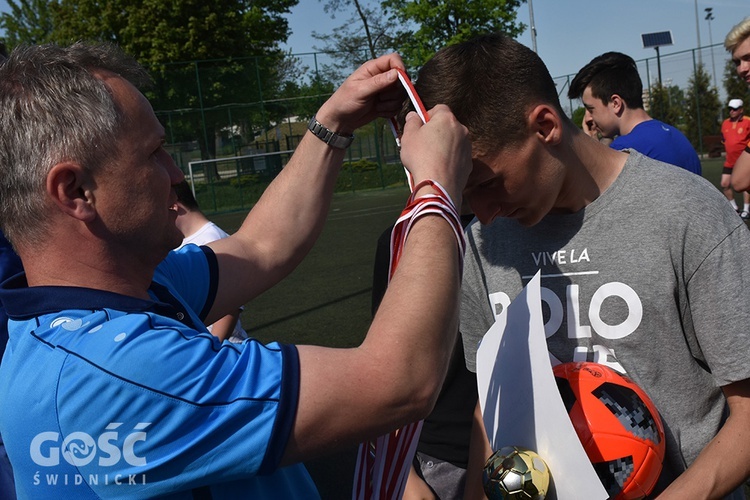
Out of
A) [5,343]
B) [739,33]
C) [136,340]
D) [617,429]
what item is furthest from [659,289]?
[739,33]

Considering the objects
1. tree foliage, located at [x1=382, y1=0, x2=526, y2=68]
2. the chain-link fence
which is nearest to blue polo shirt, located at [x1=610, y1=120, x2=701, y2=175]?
the chain-link fence

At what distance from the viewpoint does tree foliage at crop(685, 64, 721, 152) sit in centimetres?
2673

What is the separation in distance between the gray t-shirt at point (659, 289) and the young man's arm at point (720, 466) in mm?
106

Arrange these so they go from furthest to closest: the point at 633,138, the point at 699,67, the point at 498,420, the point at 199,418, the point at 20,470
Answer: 1. the point at 699,67
2. the point at 633,138
3. the point at 498,420
4. the point at 20,470
5. the point at 199,418

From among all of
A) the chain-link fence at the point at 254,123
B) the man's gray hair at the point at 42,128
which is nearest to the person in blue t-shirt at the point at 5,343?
the man's gray hair at the point at 42,128

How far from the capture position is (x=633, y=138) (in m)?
5.12

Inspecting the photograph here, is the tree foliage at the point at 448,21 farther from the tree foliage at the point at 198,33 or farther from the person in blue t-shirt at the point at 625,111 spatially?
the person in blue t-shirt at the point at 625,111

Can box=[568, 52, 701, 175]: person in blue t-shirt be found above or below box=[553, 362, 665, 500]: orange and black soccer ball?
above

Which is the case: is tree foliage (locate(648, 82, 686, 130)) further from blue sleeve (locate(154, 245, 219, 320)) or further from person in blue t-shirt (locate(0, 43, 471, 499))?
person in blue t-shirt (locate(0, 43, 471, 499))

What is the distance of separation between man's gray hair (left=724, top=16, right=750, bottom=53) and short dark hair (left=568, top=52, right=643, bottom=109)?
68 cm

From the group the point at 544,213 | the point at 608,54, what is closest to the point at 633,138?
the point at 608,54

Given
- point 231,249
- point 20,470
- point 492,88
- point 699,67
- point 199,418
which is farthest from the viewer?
point 699,67

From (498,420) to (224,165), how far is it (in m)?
23.4

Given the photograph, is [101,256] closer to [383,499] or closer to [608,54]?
[383,499]
